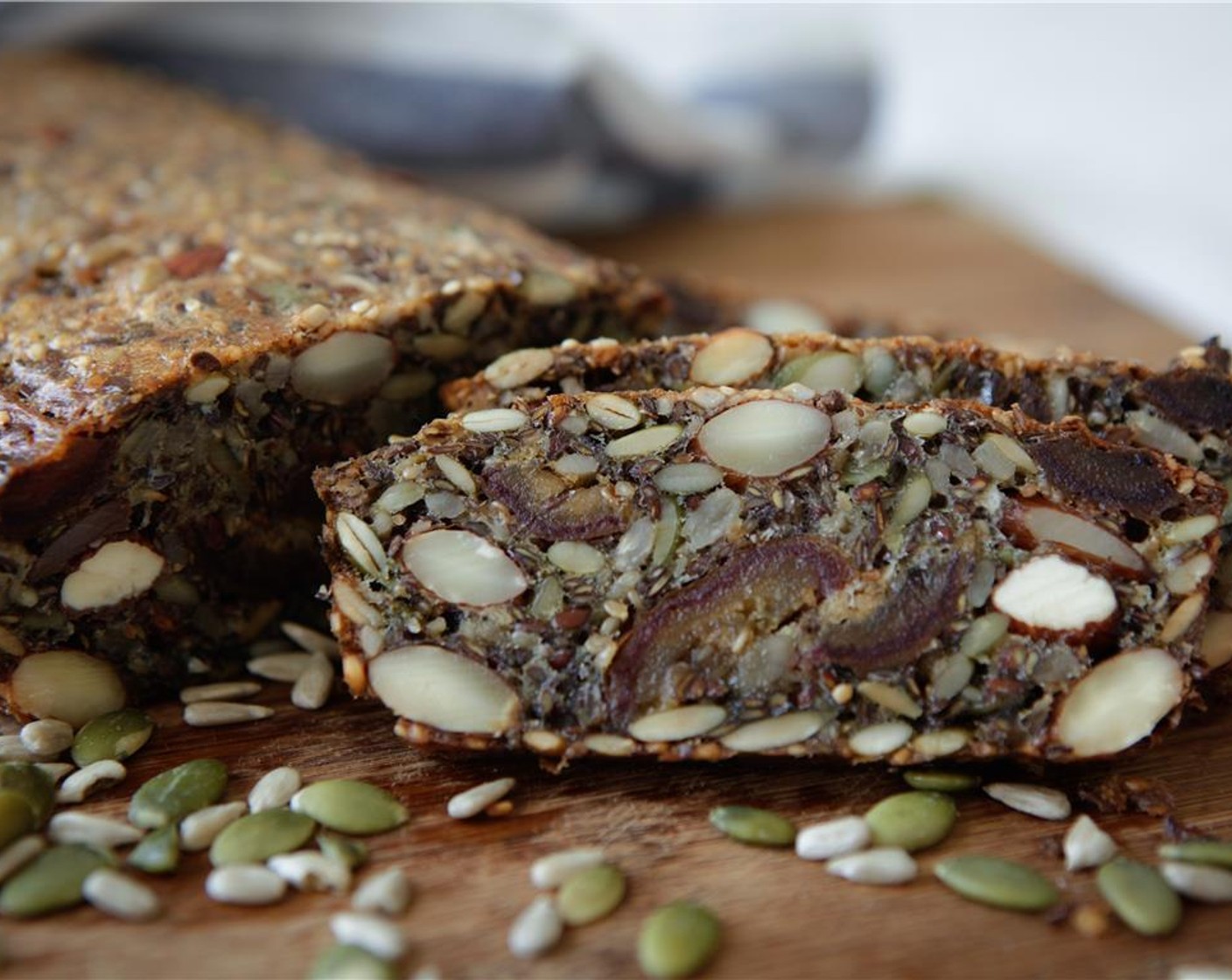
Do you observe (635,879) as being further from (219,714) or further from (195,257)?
(195,257)

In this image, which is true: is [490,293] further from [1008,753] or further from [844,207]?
[844,207]

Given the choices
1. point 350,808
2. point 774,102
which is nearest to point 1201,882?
point 350,808

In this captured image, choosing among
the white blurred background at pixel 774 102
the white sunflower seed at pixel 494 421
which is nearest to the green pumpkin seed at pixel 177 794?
the white sunflower seed at pixel 494 421

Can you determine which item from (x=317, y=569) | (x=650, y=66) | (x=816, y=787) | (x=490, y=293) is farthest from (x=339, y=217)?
(x=650, y=66)

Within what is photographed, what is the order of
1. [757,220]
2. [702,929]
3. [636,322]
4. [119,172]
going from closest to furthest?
[702,929], [636,322], [119,172], [757,220]

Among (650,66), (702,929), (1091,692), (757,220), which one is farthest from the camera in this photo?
(650,66)
